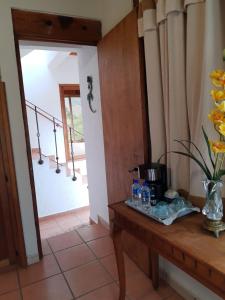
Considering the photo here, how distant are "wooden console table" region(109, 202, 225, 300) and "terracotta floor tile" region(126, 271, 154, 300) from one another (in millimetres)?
489

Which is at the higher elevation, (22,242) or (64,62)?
(64,62)

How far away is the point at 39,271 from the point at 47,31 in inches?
86.9

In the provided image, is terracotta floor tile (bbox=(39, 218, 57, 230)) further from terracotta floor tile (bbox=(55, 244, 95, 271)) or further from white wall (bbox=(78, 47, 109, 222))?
terracotta floor tile (bbox=(55, 244, 95, 271))

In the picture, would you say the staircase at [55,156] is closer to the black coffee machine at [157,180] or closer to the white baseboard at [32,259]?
the white baseboard at [32,259]

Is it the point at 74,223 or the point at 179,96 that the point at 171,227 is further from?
the point at 74,223

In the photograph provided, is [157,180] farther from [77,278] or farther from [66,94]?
[66,94]

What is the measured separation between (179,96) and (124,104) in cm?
63

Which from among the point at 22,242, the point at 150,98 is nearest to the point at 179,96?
the point at 150,98

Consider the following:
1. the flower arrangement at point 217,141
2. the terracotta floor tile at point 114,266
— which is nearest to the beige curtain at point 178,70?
the flower arrangement at point 217,141

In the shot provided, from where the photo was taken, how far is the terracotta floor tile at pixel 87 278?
6.02 ft

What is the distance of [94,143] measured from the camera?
2.82 meters

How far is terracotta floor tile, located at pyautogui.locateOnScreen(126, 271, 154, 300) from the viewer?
5.63ft

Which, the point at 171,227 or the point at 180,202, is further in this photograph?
the point at 180,202

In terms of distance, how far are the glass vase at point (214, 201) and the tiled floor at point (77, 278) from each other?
95cm
